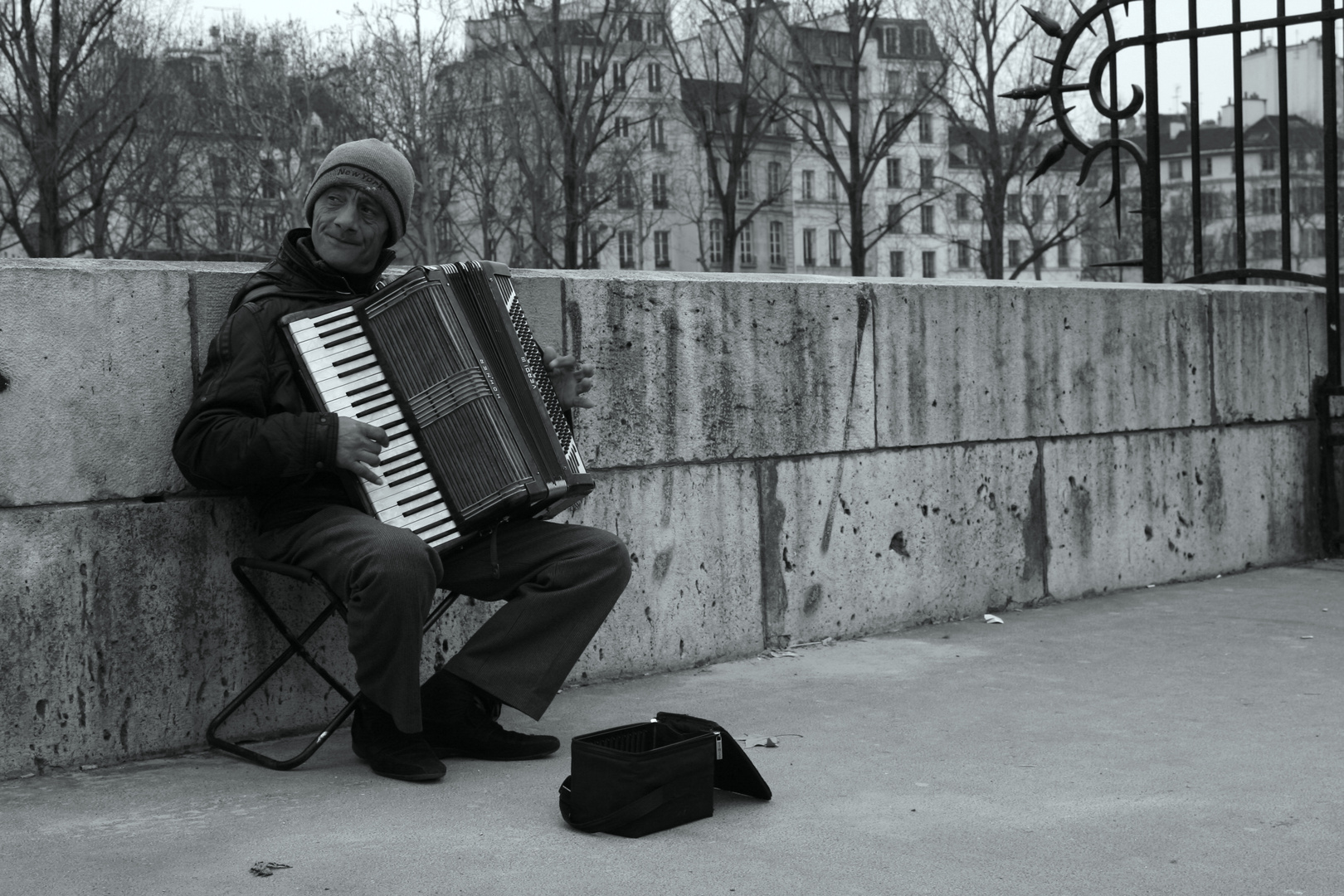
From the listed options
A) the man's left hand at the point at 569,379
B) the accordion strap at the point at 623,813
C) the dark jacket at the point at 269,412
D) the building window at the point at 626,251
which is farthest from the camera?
the building window at the point at 626,251

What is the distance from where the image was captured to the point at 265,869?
9.76 feet

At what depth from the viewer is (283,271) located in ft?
13.0

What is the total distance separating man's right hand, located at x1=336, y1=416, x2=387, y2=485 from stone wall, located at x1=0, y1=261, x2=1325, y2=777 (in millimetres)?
698

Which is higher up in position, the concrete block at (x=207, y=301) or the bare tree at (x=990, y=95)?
the bare tree at (x=990, y=95)

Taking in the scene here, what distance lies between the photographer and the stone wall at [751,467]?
151 inches

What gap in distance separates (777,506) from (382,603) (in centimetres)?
222

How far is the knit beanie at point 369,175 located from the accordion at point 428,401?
15.1 inches

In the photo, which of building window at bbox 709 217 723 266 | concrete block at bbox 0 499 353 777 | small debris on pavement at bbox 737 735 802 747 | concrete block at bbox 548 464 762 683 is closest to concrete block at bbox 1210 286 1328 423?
concrete block at bbox 548 464 762 683

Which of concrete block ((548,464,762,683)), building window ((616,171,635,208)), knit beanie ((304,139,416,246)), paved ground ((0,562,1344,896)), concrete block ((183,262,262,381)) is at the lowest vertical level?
paved ground ((0,562,1344,896))

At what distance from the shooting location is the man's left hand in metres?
4.13

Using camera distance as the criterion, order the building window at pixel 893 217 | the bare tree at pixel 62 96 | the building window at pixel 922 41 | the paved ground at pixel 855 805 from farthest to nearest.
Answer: the building window at pixel 922 41 → the building window at pixel 893 217 → the bare tree at pixel 62 96 → the paved ground at pixel 855 805

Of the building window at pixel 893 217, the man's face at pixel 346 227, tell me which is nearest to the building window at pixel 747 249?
the building window at pixel 893 217

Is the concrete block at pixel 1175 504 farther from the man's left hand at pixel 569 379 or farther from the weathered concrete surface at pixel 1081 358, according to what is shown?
the man's left hand at pixel 569 379

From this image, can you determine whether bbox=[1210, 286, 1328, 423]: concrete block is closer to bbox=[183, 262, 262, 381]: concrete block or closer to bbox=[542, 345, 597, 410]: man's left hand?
bbox=[542, 345, 597, 410]: man's left hand
